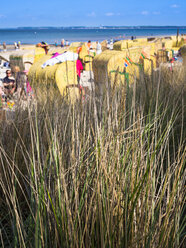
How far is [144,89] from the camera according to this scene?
2.68 metres

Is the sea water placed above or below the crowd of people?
above

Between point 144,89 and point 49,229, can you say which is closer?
point 49,229

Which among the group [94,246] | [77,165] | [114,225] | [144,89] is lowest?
[94,246]

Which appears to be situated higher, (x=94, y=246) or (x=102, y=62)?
(x=102, y=62)

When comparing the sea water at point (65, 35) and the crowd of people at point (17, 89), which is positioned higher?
the sea water at point (65, 35)

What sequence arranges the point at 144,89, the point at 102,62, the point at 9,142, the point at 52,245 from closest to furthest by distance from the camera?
the point at 52,245 → the point at 9,142 → the point at 144,89 → the point at 102,62

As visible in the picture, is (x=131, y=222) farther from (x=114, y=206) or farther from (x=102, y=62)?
(x=102, y=62)

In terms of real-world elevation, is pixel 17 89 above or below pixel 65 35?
below

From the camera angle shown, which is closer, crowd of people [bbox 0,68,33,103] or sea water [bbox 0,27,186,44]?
crowd of people [bbox 0,68,33,103]

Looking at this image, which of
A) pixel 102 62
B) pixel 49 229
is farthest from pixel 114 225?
pixel 102 62

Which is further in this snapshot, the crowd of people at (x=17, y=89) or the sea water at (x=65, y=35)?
the sea water at (x=65, y=35)

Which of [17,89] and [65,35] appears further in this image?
[65,35]

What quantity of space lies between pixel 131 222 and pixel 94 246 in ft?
0.70

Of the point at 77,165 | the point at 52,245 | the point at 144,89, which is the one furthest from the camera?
the point at 144,89
